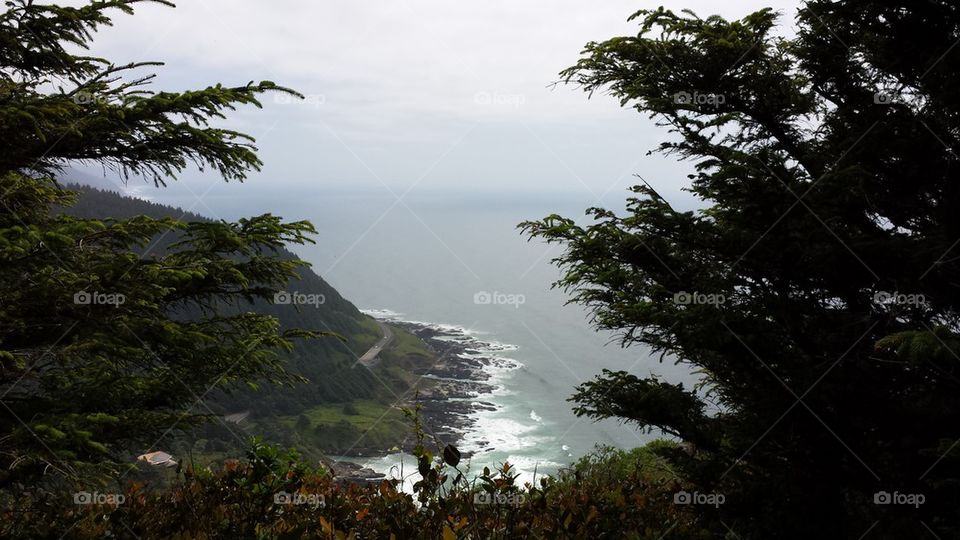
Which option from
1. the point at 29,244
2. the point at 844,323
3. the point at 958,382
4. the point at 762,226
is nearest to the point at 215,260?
the point at 29,244

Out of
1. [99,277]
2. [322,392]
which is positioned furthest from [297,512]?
[322,392]

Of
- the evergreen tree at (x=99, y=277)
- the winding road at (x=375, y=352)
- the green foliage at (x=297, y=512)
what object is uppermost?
the winding road at (x=375, y=352)

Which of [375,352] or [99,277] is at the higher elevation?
[375,352]

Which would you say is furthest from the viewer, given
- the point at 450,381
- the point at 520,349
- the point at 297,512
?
the point at 520,349

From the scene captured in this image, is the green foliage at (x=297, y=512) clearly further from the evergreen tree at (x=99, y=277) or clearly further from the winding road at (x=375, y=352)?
the winding road at (x=375, y=352)

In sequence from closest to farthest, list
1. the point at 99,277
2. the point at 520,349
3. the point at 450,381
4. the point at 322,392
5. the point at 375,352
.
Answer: the point at 99,277 → the point at 450,381 → the point at 322,392 → the point at 520,349 → the point at 375,352

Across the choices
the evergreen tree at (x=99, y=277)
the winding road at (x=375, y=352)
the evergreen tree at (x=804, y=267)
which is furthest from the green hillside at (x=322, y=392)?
the evergreen tree at (x=804, y=267)

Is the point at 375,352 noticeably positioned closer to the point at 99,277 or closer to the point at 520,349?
the point at 520,349
